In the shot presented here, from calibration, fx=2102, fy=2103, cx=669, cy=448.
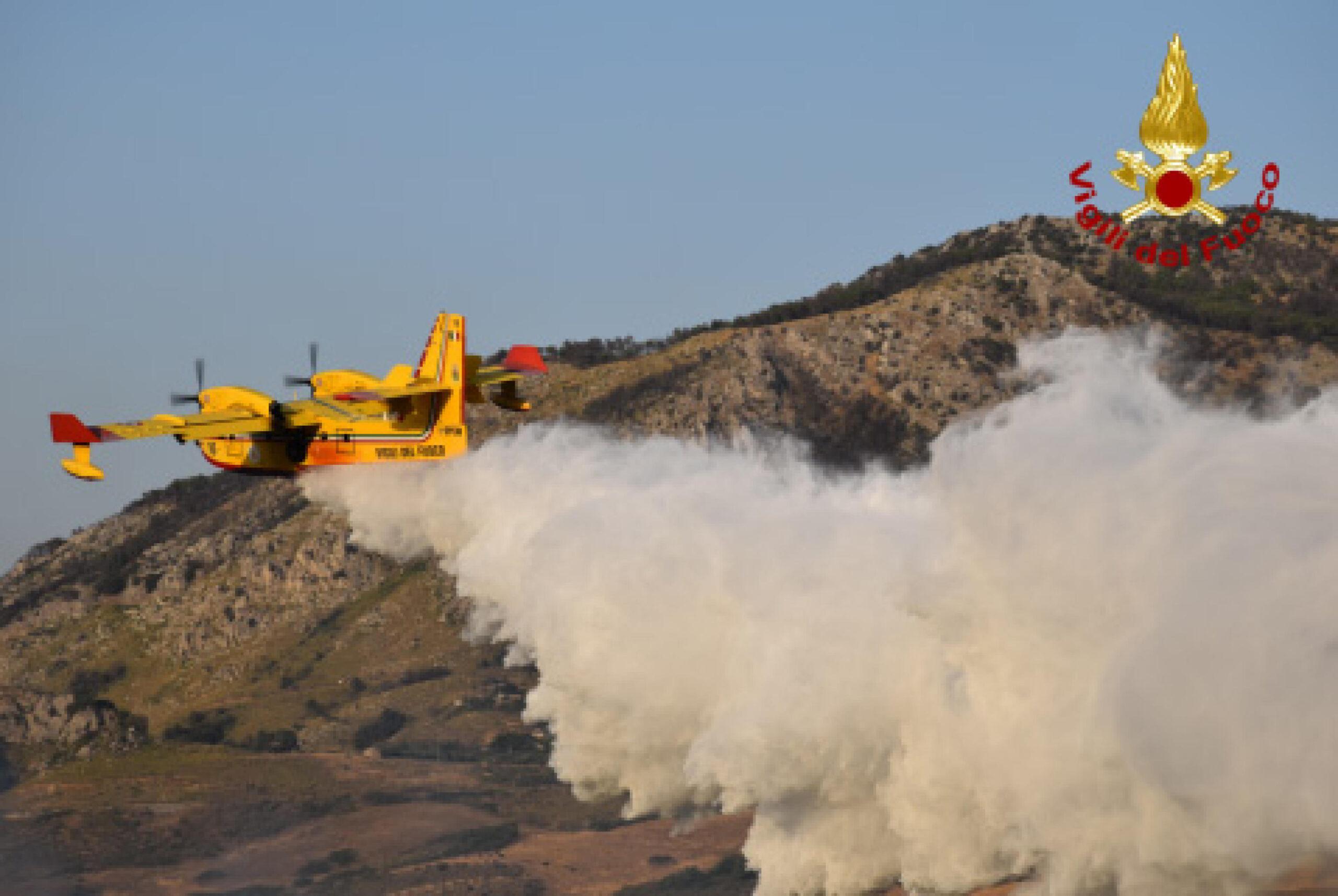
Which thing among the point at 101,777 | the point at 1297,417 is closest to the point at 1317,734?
the point at 1297,417

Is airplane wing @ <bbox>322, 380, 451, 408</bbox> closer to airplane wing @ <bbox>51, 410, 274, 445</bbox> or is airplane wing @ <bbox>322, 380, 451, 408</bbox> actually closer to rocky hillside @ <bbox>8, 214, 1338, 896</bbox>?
airplane wing @ <bbox>51, 410, 274, 445</bbox>

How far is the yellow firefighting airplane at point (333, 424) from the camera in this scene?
7888cm

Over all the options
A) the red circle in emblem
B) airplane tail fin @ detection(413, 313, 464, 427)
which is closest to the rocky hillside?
airplane tail fin @ detection(413, 313, 464, 427)

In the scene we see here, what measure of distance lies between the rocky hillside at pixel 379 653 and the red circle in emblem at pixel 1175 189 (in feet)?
162

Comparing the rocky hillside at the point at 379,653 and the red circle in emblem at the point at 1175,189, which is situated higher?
the red circle in emblem at the point at 1175,189

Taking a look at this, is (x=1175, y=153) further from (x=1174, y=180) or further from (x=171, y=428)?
(x=171, y=428)

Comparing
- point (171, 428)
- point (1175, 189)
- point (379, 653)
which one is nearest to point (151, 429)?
point (171, 428)

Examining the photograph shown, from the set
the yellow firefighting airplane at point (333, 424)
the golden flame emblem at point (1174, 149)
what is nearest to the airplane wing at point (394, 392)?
the yellow firefighting airplane at point (333, 424)

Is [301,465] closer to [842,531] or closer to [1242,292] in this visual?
[842,531]

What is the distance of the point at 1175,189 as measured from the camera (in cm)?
7694

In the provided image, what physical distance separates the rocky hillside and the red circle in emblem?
49529mm

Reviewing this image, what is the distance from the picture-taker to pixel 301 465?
80125 mm

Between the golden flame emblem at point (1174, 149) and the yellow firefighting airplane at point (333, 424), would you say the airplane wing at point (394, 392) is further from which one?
the golden flame emblem at point (1174, 149)

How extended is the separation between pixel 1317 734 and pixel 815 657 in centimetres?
2338
